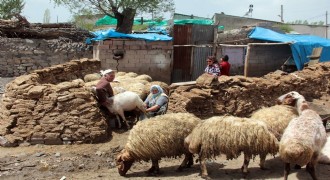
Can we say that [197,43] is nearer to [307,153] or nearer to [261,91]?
[261,91]

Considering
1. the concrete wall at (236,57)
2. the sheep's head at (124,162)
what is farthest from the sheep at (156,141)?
the concrete wall at (236,57)

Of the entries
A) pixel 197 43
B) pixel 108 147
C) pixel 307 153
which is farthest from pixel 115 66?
pixel 307 153

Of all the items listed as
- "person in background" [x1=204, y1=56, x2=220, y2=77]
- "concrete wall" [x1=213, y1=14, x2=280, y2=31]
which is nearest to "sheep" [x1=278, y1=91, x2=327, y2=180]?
"person in background" [x1=204, y1=56, x2=220, y2=77]

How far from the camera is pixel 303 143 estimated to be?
603 centimetres

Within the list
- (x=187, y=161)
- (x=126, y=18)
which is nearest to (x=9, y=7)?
(x=126, y=18)

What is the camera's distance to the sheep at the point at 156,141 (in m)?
7.36

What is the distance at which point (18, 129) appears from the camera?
9.20m

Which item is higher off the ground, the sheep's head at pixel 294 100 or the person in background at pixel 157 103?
the sheep's head at pixel 294 100

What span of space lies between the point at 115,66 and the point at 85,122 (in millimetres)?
6305

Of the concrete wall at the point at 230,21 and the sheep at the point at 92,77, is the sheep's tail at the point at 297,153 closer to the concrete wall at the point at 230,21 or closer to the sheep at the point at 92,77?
the sheep at the point at 92,77

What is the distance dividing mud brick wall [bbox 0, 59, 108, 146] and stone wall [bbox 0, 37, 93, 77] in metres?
10.2

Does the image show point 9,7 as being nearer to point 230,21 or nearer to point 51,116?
point 230,21

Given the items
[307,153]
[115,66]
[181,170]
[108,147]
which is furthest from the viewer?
[115,66]

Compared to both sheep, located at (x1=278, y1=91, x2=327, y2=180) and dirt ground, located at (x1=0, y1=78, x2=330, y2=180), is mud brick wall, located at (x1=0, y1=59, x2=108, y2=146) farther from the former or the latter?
sheep, located at (x1=278, y1=91, x2=327, y2=180)
